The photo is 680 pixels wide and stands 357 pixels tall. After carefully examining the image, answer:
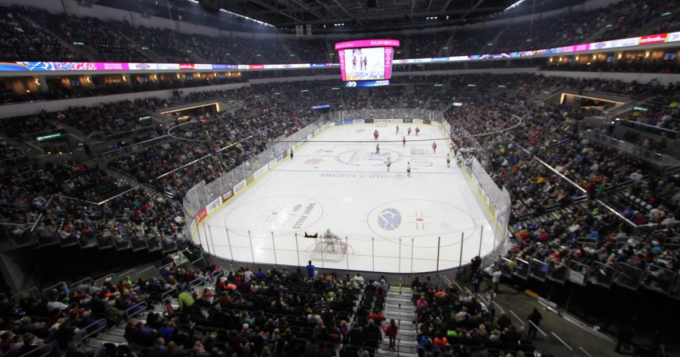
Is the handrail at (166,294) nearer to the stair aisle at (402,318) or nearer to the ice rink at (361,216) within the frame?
the ice rink at (361,216)

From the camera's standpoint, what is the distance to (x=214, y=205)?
19938 mm

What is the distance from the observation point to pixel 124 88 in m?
30.9

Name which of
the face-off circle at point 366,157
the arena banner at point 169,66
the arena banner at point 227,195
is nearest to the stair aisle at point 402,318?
the arena banner at point 227,195

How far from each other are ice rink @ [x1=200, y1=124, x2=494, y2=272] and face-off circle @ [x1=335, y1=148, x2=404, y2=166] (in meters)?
0.10

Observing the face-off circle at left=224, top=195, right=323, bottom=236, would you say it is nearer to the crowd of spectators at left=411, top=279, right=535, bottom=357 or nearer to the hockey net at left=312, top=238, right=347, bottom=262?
the hockey net at left=312, top=238, right=347, bottom=262

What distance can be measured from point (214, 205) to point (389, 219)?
10.5 meters

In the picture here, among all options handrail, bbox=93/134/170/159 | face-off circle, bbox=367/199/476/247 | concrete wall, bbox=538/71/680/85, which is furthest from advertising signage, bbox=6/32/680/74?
face-off circle, bbox=367/199/476/247

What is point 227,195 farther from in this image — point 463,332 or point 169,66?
point 169,66

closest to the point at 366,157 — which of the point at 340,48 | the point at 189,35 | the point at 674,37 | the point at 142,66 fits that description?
the point at 340,48

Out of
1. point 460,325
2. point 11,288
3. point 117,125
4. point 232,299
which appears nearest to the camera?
point 460,325

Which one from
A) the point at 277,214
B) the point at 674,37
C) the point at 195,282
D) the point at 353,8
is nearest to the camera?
the point at 195,282

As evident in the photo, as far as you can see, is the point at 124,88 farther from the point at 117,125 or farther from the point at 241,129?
the point at 241,129

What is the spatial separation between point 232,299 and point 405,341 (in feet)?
16.2

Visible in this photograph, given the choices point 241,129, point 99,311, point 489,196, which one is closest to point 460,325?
point 99,311
